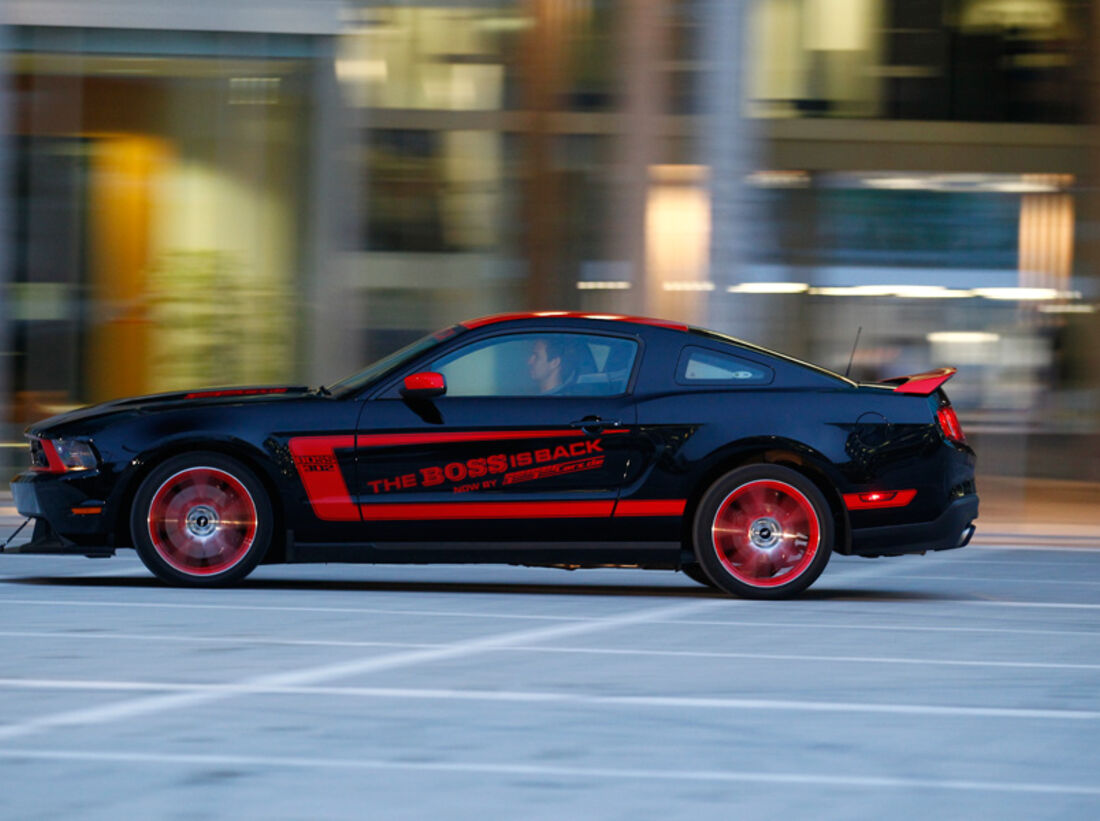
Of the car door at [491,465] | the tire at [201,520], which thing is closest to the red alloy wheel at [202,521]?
the tire at [201,520]

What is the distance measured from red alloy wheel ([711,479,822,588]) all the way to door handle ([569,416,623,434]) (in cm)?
65

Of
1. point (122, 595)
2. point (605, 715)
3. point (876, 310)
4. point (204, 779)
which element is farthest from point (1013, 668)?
point (876, 310)

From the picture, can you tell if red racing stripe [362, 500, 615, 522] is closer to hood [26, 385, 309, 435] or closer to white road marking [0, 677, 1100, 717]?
hood [26, 385, 309, 435]

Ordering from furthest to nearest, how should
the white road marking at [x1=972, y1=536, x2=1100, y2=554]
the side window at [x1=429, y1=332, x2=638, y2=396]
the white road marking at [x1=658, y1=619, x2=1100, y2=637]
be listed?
the white road marking at [x1=972, y1=536, x2=1100, y2=554] → the side window at [x1=429, y1=332, x2=638, y2=396] → the white road marking at [x1=658, y1=619, x2=1100, y2=637]

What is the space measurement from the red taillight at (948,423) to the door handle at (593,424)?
1535mm

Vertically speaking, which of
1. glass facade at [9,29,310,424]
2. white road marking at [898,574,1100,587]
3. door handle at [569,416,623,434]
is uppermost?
glass facade at [9,29,310,424]

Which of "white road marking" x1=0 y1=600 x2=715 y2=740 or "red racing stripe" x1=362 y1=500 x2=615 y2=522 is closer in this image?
"white road marking" x1=0 y1=600 x2=715 y2=740

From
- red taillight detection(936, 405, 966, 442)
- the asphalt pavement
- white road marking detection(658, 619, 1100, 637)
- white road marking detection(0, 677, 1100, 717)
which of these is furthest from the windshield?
white road marking detection(0, 677, 1100, 717)

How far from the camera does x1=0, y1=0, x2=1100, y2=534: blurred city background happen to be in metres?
16.1

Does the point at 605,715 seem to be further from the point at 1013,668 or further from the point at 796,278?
the point at 796,278

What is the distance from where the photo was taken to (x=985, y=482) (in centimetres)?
1703

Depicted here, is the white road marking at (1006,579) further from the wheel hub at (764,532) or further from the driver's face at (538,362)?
the driver's face at (538,362)

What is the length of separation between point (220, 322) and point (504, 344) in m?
7.96

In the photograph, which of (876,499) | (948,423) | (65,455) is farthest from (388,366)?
(948,423)
